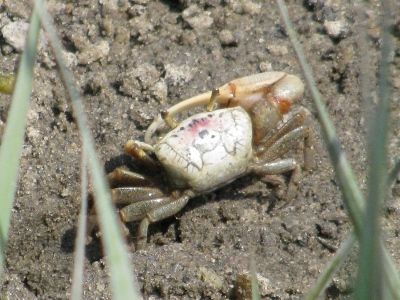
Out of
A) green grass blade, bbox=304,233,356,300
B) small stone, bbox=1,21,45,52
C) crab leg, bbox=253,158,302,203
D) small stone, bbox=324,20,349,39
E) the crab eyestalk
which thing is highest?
small stone, bbox=1,21,45,52

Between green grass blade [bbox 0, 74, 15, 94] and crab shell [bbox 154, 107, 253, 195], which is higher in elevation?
green grass blade [bbox 0, 74, 15, 94]

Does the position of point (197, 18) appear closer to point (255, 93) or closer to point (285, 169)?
point (255, 93)

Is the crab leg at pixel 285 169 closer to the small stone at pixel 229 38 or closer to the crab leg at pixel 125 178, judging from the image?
the crab leg at pixel 125 178

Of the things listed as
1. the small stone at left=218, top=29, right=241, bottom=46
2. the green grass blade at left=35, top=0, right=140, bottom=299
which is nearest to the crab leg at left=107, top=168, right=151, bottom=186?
the small stone at left=218, top=29, right=241, bottom=46

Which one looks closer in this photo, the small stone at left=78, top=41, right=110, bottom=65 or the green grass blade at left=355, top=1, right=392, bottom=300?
the green grass blade at left=355, top=1, right=392, bottom=300

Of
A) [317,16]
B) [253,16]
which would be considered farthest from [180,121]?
[317,16]

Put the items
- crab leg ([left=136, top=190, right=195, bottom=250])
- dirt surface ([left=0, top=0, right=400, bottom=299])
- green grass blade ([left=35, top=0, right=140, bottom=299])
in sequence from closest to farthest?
1. green grass blade ([left=35, top=0, right=140, bottom=299])
2. dirt surface ([left=0, top=0, right=400, bottom=299])
3. crab leg ([left=136, top=190, right=195, bottom=250])

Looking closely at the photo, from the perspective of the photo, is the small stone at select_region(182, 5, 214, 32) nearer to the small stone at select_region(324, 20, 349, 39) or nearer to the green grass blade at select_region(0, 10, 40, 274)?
the small stone at select_region(324, 20, 349, 39)

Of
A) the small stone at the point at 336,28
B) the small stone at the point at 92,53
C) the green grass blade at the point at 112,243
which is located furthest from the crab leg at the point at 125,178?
the green grass blade at the point at 112,243
